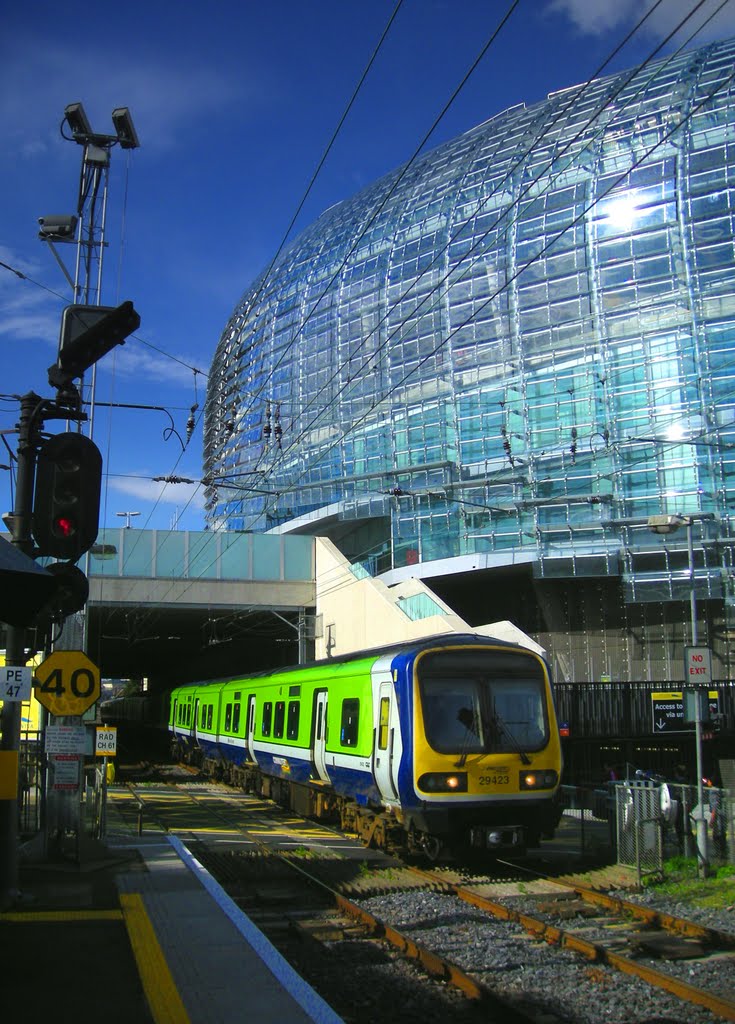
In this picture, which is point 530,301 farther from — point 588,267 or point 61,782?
point 61,782

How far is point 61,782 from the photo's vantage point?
1145 centimetres

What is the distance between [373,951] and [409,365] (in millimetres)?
39680

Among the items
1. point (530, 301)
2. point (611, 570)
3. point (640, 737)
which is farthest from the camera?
point (530, 301)

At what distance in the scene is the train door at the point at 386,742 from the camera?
518 inches

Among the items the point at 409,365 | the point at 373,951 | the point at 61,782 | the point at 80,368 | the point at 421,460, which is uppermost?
the point at 409,365

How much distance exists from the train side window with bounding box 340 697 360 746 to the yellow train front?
2120 millimetres

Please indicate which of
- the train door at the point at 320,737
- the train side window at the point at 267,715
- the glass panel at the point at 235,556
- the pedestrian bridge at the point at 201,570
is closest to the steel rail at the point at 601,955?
the train door at the point at 320,737

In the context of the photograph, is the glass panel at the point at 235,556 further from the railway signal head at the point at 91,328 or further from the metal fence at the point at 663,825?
the railway signal head at the point at 91,328

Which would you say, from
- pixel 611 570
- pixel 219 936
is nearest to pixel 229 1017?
pixel 219 936

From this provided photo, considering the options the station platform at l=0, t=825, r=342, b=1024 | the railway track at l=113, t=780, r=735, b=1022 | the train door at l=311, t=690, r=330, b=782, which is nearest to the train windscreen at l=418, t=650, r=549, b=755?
the railway track at l=113, t=780, r=735, b=1022

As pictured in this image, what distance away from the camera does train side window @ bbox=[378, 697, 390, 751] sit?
13.6m

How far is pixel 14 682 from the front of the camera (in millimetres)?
9664

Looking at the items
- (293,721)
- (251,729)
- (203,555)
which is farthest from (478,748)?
(203,555)

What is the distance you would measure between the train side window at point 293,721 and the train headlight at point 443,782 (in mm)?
6633
